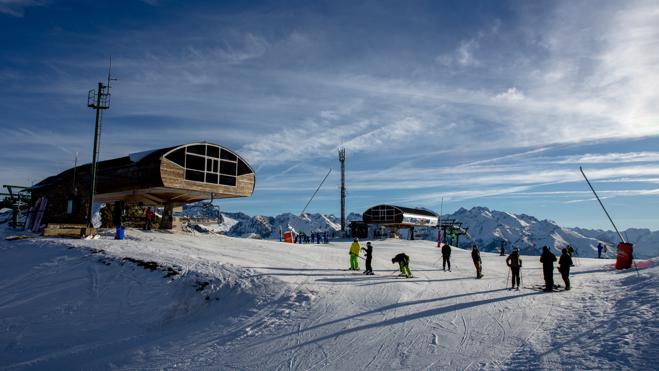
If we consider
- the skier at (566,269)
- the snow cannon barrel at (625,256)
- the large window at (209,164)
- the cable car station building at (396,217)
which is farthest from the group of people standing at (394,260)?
the cable car station building at (396,217)

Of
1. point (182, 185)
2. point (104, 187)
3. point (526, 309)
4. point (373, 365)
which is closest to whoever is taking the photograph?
point (373, 365)

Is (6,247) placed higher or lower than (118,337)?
higher

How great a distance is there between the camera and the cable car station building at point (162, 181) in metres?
26.4

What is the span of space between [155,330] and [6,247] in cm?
1506

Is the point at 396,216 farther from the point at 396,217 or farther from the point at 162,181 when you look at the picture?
the point at 162,181

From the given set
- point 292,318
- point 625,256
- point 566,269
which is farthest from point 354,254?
point 625,256

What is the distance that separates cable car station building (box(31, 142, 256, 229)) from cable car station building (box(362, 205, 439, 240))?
1299 inches

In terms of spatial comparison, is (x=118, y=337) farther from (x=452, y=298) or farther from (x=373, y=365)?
(x=452, y=298)

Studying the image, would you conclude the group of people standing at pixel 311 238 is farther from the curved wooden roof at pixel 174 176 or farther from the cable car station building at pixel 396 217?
the cable car station building at pixel 396 217

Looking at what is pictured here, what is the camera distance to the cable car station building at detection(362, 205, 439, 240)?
2362 inches

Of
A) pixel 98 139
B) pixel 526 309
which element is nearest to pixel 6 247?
pixel 98 139

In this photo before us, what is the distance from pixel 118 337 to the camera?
37.1 ft

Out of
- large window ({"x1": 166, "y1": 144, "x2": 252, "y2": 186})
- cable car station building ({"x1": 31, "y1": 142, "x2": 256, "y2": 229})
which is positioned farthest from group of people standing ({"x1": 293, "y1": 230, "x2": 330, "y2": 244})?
large window ({"x1": 166, "y1": 144, "x2": 252, "y2": 186})

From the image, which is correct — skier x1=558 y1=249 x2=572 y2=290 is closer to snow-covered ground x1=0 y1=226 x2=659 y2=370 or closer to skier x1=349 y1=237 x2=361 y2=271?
snow-covered ground x1=0 y1=226 x2=659 y2=370
